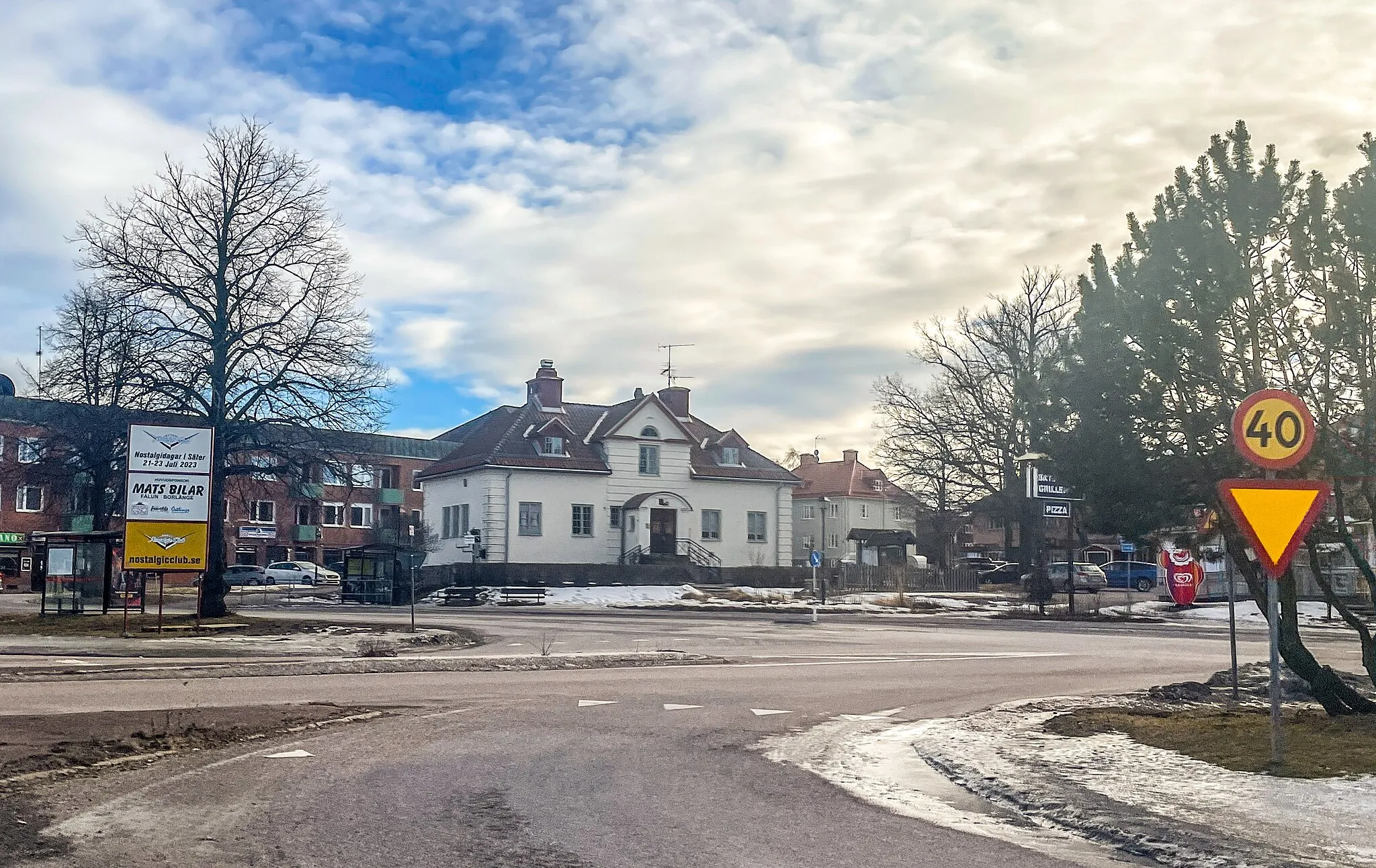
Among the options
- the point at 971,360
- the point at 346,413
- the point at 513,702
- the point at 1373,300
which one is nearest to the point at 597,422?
the point at 971,360

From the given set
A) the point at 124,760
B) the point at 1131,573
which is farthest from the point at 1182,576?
the point at 1131,573

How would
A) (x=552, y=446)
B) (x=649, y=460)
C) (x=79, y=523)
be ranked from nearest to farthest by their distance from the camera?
(x=79, y=523) < (x=552, y=446) < (x=649, y=460)

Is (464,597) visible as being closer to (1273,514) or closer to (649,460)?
(649,460)

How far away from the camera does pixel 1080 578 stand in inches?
2697

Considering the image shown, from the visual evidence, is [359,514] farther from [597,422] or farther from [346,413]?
[346,413]

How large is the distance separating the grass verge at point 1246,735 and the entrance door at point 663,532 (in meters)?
50.3

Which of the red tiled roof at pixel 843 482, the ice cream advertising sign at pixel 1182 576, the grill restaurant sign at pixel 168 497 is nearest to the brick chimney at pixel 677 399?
→ the red tiled roof at pixel 843 482

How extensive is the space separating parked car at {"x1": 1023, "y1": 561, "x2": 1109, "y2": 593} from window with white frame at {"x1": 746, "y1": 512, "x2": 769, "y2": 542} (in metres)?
14.2

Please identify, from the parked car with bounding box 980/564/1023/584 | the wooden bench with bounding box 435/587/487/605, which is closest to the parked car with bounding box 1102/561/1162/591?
the parked car with bounding box 980/564/1023/584

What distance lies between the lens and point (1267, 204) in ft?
39.7

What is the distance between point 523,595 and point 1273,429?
43.4m

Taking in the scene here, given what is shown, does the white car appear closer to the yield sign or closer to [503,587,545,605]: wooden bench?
[503,587,545,605]: wooden bench

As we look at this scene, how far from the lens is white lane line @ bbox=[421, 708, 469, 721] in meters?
13.3

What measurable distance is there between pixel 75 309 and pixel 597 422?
34.9m
